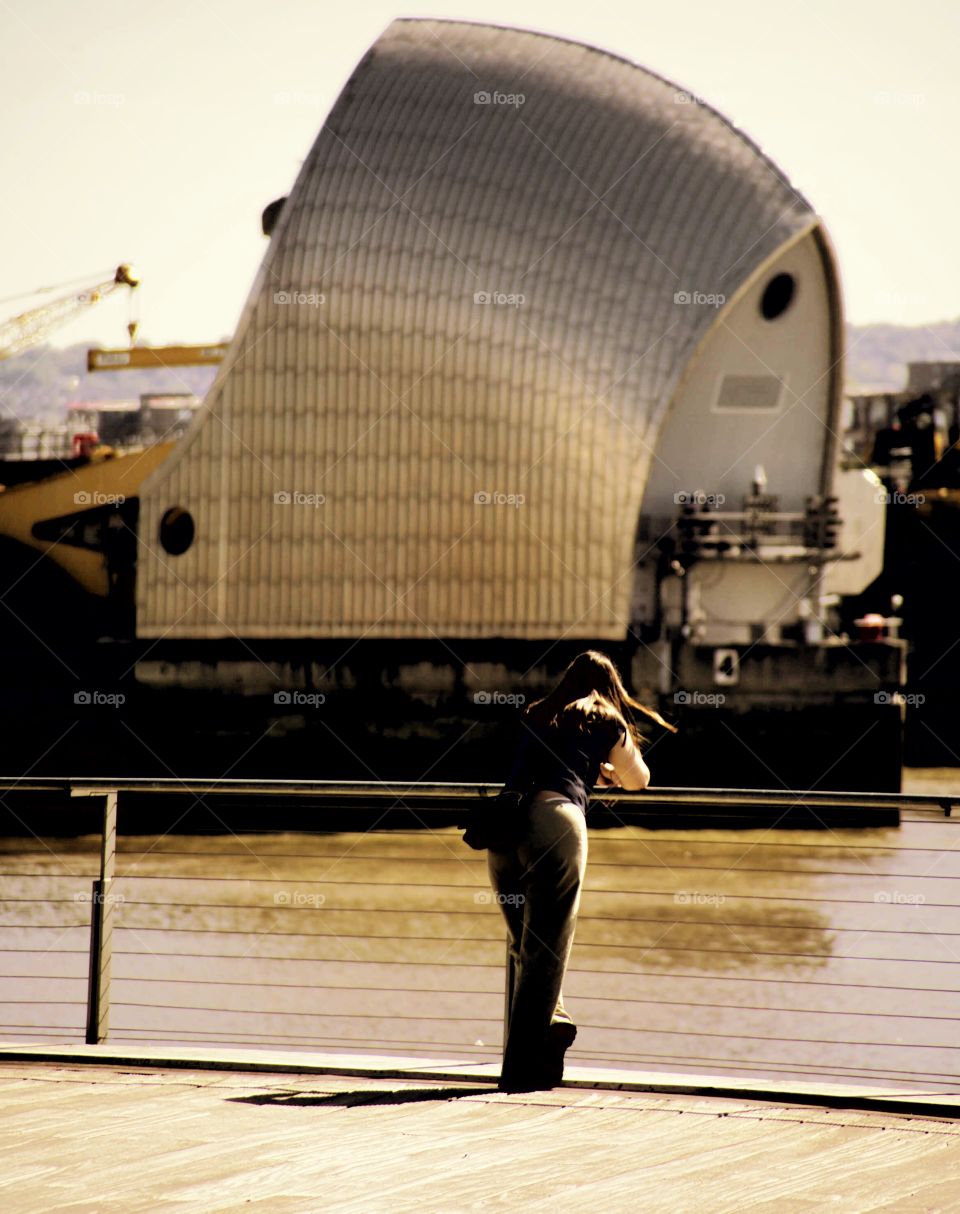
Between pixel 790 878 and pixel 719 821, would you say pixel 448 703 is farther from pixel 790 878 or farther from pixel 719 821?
pixel 790 878

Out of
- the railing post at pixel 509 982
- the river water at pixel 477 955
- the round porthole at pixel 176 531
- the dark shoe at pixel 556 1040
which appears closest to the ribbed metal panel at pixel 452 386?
the round porthole at pixel 176 531

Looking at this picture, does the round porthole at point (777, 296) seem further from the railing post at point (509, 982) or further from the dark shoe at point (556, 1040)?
the dark shoe at point (556, 1040)

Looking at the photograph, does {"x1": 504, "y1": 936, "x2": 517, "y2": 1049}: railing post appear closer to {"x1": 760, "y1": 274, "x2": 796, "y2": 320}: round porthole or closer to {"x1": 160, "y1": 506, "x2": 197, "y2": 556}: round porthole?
{"x1": 160, "y1": 506, "x2": 197, "y2": 556}: round porthole

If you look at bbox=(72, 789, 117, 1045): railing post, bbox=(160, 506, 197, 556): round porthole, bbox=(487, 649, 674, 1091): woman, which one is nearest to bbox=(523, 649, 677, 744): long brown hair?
bbox=(487, 649, 674, 1091): woman

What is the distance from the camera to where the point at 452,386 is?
1006 inches

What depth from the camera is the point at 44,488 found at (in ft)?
95.7

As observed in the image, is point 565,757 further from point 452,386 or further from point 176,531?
point 176,531

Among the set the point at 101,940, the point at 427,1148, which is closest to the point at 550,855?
the point at 427,1148

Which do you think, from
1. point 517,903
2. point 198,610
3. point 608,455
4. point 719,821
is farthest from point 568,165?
point 517,903

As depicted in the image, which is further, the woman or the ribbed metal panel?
the ribbed metal panel

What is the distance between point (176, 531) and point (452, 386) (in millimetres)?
5060

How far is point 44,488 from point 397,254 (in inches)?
319

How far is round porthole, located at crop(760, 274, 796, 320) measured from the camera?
89.1 ft

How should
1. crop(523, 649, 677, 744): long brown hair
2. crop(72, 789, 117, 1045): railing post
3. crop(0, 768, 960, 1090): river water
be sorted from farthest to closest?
crop(0, 768, 960, 1090): river water → crop(72, 789, 117, 1045): railing post → crop(523, 649, 677, 744): long brown hair
